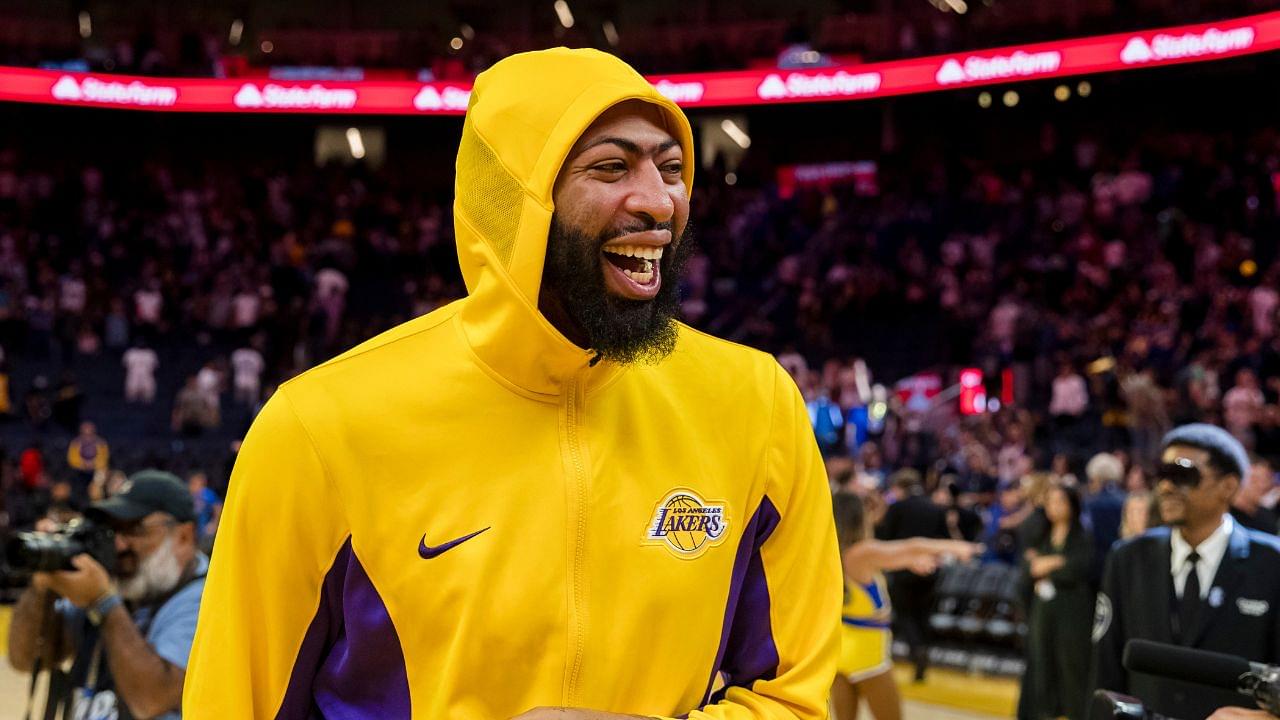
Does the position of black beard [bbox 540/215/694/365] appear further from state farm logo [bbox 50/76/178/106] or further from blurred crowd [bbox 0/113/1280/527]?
state farm logo [bbox 50/76/178/106]

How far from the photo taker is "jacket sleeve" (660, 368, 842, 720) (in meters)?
2.01

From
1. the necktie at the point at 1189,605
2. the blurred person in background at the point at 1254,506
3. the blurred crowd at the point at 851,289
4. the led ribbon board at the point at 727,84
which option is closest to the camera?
the necktie at the point at 1189,605

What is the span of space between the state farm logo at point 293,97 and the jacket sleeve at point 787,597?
2598 centimetres

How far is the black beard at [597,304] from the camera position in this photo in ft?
6.44

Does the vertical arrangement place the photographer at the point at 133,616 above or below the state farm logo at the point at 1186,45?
below

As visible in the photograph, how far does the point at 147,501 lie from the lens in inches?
164

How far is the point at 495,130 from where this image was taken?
2.02 metres

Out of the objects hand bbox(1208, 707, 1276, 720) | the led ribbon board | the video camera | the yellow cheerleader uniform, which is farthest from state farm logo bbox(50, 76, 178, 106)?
the video camera

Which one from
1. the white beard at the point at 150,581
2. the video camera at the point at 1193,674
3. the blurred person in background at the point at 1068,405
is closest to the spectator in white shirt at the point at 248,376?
the blurred person in background at the point at 1068,405

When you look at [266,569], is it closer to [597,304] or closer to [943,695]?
[597,304]

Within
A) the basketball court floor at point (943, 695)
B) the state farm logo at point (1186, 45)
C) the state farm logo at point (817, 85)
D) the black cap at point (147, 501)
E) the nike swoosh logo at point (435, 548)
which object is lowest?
the basketball court floor at point (943, 695)

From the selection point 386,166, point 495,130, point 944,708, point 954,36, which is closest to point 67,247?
point 386,166

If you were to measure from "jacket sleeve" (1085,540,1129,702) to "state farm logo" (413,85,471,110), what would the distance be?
76.7 feet

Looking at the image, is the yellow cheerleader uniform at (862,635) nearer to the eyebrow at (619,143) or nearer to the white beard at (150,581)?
the white beard at (150,581)
